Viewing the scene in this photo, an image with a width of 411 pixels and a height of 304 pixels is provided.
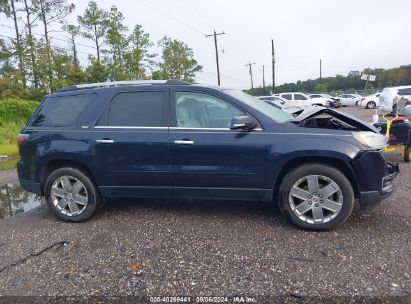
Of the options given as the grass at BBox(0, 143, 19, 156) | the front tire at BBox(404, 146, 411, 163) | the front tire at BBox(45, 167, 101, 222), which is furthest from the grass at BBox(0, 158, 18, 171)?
the front tire at BBox(404, 146, 411, 163)

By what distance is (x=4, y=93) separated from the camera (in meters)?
26.0

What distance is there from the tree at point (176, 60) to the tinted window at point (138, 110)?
36825mm

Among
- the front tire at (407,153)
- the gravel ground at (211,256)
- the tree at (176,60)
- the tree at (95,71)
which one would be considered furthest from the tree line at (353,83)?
the gravel ground at (211,256)

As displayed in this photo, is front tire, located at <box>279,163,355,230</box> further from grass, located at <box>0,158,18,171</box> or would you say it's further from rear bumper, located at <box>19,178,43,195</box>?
grass, located at <box>0,158,18,171</box>

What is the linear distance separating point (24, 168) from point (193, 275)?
305cm

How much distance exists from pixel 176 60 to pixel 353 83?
5401cm

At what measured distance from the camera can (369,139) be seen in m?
3.79

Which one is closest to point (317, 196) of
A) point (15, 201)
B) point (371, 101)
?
point (15, 201)

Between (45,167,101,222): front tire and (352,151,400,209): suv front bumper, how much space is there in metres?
3.27

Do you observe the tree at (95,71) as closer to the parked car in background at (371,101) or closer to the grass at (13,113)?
the grass at (13,113)

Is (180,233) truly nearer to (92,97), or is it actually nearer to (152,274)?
(152,274)

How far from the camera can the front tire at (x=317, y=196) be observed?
12.4 ft

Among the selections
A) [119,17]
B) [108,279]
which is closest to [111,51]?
[119,17]

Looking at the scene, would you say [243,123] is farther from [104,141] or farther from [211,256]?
A: [104,141]
